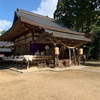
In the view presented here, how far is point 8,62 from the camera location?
59.7 ft

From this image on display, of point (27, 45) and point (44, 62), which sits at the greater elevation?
point (27, 45)

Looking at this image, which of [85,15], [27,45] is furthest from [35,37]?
[85,15]

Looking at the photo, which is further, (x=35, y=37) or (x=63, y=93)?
(x=35, y=37)

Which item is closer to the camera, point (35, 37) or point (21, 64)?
point (21, 64)

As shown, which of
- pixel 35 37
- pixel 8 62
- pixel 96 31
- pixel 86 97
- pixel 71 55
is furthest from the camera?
pixel 96 31

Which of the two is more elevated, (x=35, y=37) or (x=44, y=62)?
(x=35, y=37)

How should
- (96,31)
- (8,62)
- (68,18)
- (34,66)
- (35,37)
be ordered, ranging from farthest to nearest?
(96,31) < (68,18) < (8,62) < (35,37) < (34,66)

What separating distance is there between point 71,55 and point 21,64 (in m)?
5.50

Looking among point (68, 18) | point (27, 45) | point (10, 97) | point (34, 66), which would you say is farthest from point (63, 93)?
point (68, 18)

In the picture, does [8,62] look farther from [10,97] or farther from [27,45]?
[10,97]

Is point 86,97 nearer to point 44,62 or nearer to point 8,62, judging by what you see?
point 44,62

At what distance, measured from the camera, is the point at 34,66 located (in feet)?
44.4

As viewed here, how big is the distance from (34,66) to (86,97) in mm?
8876

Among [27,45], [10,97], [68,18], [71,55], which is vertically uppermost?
[68,18]
